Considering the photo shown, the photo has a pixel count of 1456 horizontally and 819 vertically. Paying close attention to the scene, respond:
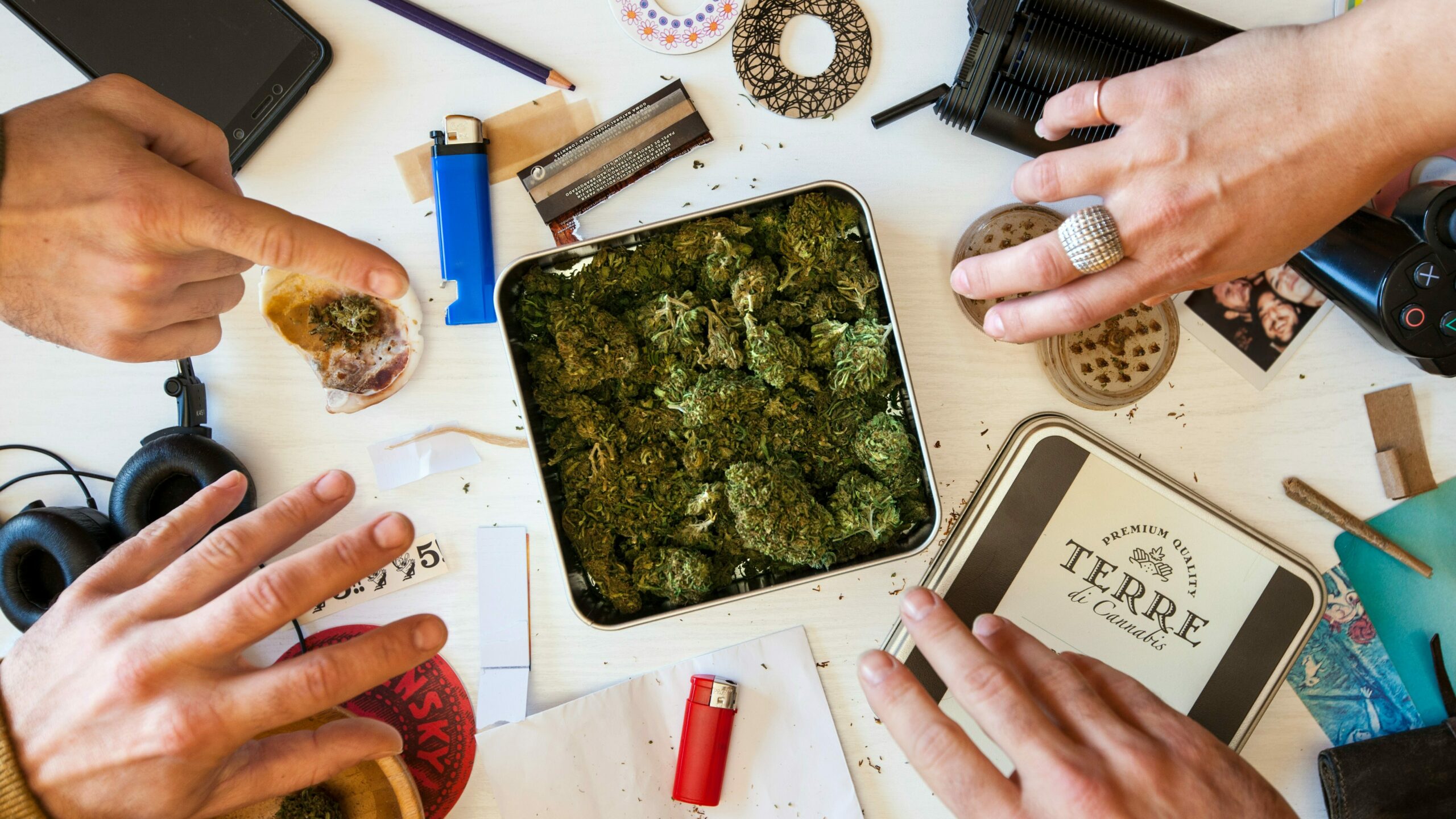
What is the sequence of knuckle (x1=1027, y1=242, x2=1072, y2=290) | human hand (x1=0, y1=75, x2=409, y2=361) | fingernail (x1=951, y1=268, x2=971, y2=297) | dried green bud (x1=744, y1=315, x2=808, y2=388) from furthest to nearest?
dried green bud (x1=744, y1=315, x2=808, y2=388)
fingernail (x1=951, y1=268, x2=971, y2=297)
knuckle (x1=1027, y1=242, x2=1072, y2=290)
human hand (x1=0, y1=75, x2=409, y2=361)

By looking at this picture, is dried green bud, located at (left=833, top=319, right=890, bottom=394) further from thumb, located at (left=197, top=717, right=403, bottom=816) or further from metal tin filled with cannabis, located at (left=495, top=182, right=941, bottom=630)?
thumb, located at (left=197, top=717, right=403, bottom=816)

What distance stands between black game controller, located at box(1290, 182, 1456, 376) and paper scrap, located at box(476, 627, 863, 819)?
1.34 m

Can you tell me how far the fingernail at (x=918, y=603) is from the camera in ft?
4.18

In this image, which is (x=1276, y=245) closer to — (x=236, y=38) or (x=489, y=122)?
(x=489, y=122)

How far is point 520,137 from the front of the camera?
161 centimetres

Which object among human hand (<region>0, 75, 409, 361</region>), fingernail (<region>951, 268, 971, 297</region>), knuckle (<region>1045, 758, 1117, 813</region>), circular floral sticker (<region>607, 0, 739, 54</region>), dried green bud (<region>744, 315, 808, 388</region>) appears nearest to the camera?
knuckle (<region>1045, 758, 1117, 813</region>)

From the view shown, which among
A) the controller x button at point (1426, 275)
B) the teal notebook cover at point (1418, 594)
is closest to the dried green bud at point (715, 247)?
the controller x button at point (1426, 275)

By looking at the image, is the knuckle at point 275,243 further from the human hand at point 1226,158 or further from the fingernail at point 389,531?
the human hand at point 1226,158

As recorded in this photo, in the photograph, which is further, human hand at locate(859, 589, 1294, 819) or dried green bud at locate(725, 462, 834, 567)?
dried green bud at locate(725, 462, 834, 567)

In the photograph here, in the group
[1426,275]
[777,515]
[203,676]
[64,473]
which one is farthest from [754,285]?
[64,473]

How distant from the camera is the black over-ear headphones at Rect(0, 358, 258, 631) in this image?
1.49m

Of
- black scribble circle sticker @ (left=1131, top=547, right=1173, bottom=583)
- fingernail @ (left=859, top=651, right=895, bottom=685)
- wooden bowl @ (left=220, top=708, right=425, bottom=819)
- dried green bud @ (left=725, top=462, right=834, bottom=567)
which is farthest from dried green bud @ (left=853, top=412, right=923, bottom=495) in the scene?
wooden bowl @ (left=220, top=708, right=425, bottom=819)

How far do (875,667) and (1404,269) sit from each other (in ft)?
4.32

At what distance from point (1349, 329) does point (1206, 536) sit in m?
0.56
